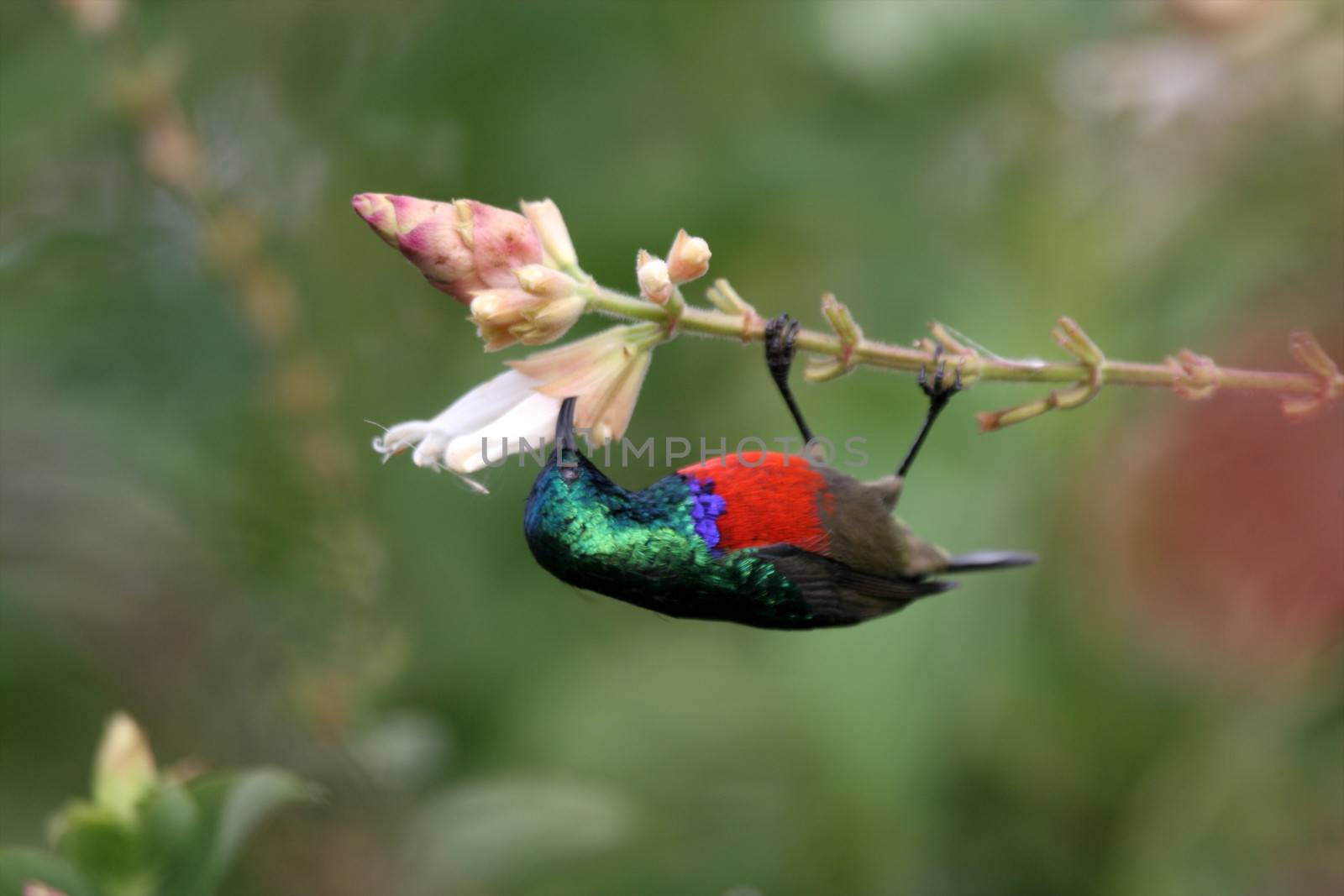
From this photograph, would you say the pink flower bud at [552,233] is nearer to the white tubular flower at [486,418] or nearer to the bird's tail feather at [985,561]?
the white tubular flower at [486,418]

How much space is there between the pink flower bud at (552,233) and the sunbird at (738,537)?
0.16 m

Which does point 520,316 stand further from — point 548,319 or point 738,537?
point 738,537

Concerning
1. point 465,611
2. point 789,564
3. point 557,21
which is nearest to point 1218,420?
point 789,564

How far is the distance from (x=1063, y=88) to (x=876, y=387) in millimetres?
912

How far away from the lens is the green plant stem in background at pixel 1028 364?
4.82 ft

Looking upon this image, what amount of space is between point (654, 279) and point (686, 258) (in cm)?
5

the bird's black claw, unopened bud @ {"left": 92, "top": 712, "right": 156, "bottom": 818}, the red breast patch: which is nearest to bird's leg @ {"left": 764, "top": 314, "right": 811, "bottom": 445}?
the bird's black claw

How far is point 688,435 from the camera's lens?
2.75 metres

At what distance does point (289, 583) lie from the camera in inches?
111

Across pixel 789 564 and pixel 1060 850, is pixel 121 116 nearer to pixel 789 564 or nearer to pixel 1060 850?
pixel 789 564

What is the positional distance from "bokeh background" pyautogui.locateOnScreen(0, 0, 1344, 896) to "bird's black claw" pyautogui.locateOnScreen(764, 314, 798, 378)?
0.94 m

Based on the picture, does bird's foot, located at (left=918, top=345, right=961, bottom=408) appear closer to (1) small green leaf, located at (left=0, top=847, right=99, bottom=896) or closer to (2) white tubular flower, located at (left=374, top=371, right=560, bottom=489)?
(2) white tubular flower, located at (left=374, top=371, right=560, bottom=489)

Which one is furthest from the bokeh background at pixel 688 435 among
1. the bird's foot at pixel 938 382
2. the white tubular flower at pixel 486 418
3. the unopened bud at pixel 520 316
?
the unopened bud at pixel 520 316

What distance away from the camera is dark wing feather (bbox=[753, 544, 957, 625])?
5.11 ft
